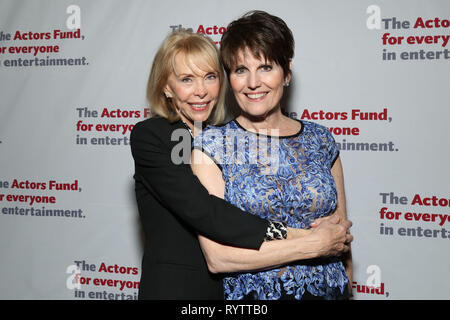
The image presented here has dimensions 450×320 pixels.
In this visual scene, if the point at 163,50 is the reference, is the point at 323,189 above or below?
below

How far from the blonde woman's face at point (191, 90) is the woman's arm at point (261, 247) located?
27 cm

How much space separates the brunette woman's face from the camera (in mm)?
1390

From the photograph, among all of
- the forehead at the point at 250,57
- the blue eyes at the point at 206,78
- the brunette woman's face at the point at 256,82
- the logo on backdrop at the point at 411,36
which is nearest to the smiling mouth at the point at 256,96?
the brunette woman's face at the point at 256,82

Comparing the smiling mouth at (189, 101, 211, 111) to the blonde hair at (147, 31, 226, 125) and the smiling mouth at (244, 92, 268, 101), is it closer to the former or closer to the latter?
the blonde hair at (147, 31, 226, 125)

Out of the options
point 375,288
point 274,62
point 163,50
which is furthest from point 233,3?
point 375,288

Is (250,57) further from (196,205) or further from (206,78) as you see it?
(196,205)

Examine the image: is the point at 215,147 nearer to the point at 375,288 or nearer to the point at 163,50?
the point at 163,50

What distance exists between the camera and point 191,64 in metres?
1.52

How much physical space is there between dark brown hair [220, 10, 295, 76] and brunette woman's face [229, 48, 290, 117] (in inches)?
0.7

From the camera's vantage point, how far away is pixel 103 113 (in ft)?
7.45

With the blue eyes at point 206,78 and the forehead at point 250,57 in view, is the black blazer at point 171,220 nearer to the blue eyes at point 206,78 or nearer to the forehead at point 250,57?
the blue eyes at point 206,78

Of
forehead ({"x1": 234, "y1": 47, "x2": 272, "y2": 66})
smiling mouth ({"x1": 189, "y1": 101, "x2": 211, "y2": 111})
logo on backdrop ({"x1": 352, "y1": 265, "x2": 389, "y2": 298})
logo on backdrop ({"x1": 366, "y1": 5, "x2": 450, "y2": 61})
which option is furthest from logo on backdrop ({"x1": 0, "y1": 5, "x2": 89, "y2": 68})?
logo on backdrop ({"x1": 352, "y1": 265, "x2": 389, "y2": 298})

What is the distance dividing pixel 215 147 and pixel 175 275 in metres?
0.45

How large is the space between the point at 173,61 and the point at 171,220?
56 centimetres
